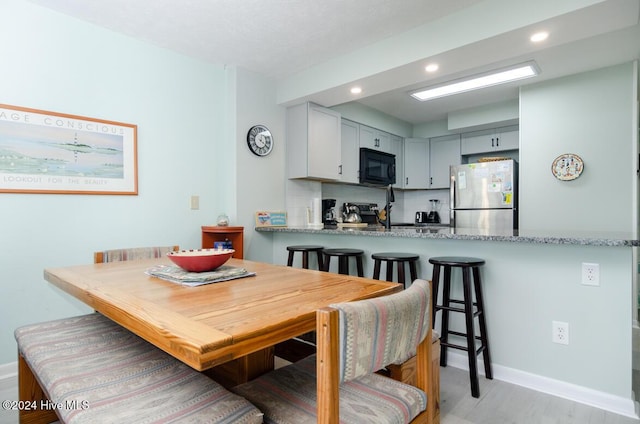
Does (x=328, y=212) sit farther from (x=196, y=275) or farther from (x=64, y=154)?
(x=196, y=275)

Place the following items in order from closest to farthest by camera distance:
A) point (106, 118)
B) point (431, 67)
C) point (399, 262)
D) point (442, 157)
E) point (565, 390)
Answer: point (565, 390) → point (399, 262) → point (106, 118) → point (431, 67) → point (442, 157)

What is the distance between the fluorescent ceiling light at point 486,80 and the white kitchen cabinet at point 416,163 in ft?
5.96

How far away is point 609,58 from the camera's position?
3092 mm

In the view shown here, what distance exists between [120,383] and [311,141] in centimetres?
301

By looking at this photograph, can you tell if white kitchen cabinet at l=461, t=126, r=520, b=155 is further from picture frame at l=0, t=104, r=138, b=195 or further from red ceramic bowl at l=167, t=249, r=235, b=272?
red ceramic bowl at l=167, t=249, r=235, b=272

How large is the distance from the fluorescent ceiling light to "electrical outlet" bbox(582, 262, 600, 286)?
185 cm

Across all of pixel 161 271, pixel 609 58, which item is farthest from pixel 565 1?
pixel 161 271

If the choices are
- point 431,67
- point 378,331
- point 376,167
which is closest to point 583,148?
point 431,67

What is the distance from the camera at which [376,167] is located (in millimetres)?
4820

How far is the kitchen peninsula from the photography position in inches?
73.4

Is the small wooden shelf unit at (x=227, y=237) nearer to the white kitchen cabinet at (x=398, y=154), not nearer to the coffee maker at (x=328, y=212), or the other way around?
the coffee maker at (x=328, y=212)

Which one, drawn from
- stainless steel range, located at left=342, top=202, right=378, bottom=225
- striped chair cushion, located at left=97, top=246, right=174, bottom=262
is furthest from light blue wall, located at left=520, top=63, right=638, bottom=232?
striped chair cushion, located at left=97, top=246, right=174, bottom=262

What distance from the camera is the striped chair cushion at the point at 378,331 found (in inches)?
29.9

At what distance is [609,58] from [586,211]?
4.55ft
